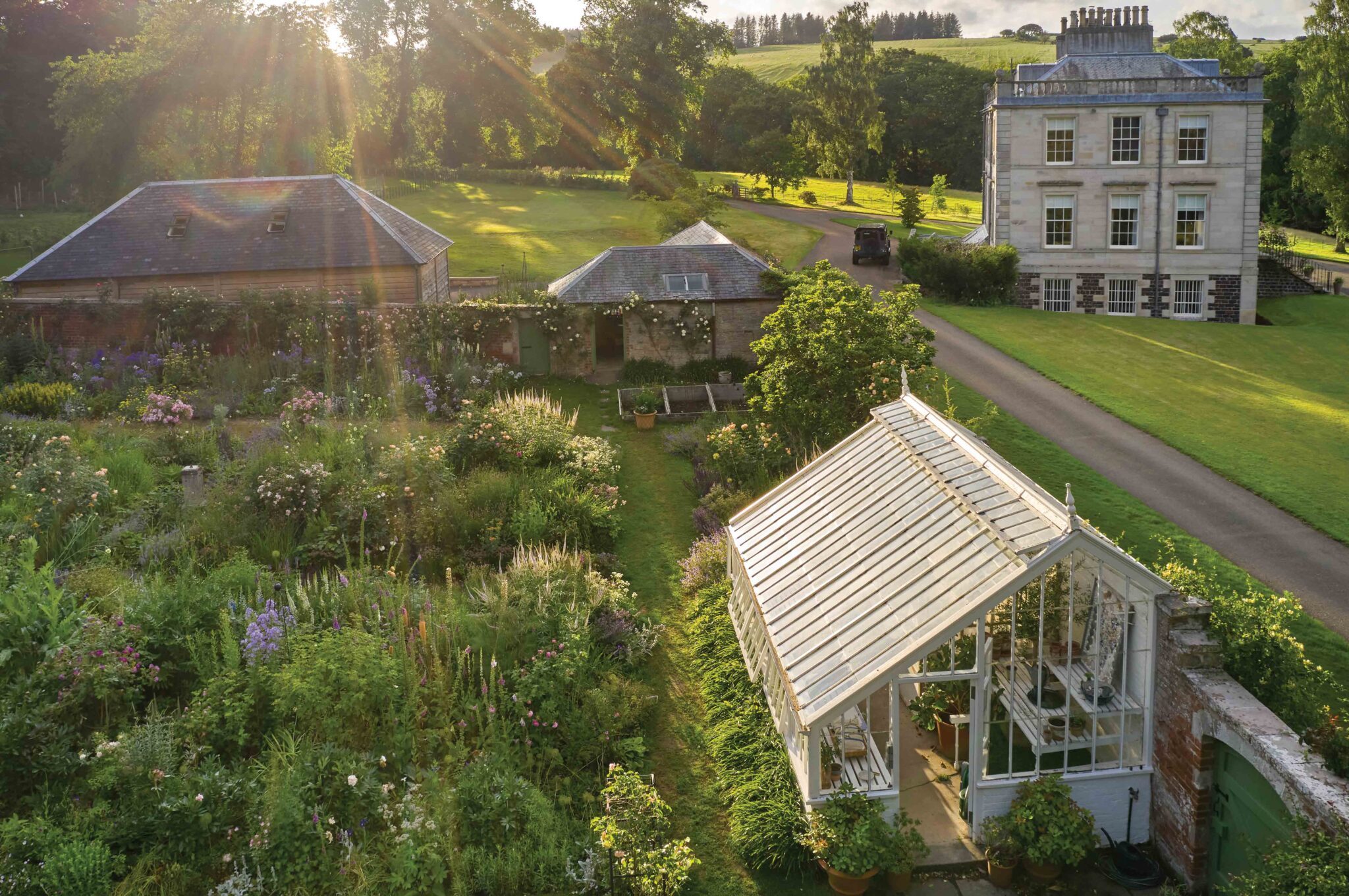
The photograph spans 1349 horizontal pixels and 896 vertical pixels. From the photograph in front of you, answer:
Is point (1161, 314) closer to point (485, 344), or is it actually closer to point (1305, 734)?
point (485, 344)

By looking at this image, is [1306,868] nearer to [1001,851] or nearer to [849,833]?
[1001,851]

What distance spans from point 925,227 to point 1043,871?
51.7 meters

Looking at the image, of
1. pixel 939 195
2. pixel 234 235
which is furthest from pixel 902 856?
pixel 939 195

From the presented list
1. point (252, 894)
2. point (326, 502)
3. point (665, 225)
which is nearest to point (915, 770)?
point (252, 894)

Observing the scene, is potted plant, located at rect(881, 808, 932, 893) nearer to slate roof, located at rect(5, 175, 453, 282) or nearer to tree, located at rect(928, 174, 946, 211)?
slate roof, located at rect(5, 175, 453, 282)

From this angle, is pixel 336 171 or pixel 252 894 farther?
pixel 336 171

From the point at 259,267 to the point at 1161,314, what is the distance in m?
31.4

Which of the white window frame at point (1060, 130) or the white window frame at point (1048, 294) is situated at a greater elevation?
the white window frame at point (1060, 130)

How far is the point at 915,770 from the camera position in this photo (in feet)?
37.7

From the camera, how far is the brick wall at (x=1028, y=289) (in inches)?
1572

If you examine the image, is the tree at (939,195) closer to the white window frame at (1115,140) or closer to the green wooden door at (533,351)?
the white window frame at (1115,140)

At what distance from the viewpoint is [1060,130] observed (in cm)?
3869

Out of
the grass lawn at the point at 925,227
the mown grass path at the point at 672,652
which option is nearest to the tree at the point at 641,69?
the grass lawn at the point at 925,227

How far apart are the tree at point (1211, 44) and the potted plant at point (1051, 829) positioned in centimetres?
5916
